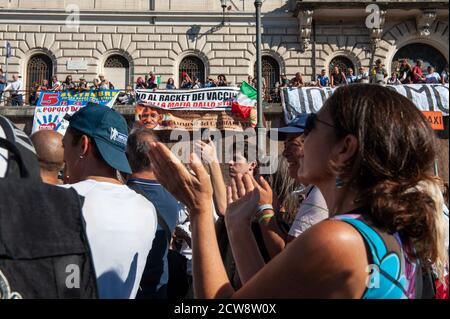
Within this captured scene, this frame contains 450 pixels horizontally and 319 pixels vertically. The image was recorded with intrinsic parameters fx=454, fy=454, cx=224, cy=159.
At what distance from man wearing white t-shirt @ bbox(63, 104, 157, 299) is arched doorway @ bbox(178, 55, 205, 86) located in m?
19.0

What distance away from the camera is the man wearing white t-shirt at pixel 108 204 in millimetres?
1981

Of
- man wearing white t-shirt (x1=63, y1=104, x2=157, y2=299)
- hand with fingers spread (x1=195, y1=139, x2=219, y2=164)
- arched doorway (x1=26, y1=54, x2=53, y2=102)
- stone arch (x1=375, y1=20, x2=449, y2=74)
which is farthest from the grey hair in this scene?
stone arch (x1=375, y1=20, x2=449, y2=74)

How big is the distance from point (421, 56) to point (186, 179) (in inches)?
855

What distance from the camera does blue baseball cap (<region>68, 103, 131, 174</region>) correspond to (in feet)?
7.71

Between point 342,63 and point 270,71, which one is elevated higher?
point 342,63

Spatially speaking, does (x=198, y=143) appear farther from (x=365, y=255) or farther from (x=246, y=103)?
(x=246, y=103)

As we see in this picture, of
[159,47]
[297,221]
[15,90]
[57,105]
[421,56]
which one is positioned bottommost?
[297,221]

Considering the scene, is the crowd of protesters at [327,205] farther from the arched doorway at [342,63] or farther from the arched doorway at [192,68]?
the arched doorway at [342,63]

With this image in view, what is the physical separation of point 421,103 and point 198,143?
15043mm

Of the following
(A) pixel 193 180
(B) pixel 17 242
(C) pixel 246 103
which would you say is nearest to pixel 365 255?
(A) pixel 193 180

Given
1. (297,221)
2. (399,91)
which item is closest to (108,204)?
(297,221)

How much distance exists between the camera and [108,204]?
2074 mm

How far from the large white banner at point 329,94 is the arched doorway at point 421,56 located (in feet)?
18.4

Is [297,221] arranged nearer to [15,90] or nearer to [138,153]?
[138,153]
